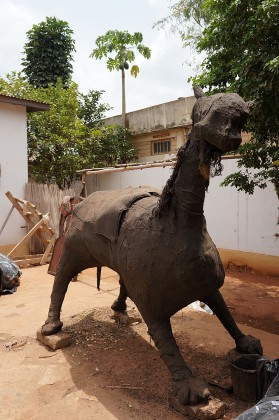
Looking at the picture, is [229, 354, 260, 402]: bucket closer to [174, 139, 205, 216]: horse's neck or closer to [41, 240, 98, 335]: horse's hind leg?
[174, 139, 205, 216]: horse's neck

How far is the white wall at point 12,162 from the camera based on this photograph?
9.52m

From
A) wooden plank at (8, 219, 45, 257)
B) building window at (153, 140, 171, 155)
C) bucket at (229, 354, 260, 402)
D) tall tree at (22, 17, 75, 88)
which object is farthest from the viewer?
tall tree at (22, 17, 75, 88)

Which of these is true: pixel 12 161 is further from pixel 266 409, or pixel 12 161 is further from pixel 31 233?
pixel 266 409

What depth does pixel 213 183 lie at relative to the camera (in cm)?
902

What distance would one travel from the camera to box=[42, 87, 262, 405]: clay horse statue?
2.17 m

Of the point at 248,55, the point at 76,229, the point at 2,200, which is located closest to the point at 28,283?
the point at 2,200

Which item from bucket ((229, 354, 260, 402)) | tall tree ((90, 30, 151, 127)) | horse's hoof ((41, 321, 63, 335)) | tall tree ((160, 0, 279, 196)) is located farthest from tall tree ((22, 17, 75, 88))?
bucket ((229, 354, 260, 402))

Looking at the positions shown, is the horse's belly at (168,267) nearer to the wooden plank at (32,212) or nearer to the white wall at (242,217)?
the white wall at (242,217)

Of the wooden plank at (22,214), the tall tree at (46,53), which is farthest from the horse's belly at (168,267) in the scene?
the tall tree at (46,53)

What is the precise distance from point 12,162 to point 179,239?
8.20 metres

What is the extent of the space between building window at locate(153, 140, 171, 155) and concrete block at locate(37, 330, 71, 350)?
11201 mm

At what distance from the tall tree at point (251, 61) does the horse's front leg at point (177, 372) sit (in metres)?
2.18

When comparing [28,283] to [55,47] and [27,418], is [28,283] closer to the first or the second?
[27,418]

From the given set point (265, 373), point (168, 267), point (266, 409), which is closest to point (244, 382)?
point (265, 373)
